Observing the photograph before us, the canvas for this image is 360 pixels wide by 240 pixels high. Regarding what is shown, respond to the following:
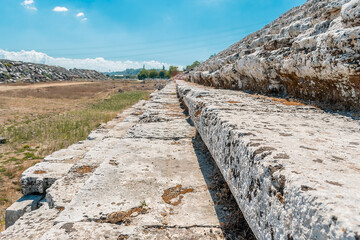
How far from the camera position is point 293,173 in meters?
0.71

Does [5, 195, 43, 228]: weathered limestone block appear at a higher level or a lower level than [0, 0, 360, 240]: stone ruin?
lower

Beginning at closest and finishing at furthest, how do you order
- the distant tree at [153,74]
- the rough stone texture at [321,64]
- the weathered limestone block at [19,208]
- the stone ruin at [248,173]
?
1. the stone ruin at [248,173]
2. the rough stone texture at [321,64]
3. the weathered limestone block at [19,208]
4. the distant tree at [153,74]

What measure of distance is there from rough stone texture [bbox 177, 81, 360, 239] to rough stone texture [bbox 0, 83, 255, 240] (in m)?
0.30

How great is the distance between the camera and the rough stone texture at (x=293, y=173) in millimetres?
545

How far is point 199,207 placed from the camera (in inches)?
52.8

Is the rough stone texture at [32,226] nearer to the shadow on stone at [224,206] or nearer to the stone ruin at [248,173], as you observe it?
the stone ruin at [248,173]

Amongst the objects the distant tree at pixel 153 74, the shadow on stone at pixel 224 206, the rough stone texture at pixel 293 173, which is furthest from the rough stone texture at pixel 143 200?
the distant tree at pixel 153 74

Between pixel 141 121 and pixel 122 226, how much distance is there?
2.21 metres

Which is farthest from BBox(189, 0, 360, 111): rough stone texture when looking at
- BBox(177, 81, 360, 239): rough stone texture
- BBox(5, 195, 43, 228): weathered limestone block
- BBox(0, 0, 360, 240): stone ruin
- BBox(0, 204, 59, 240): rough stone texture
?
BBox(5, 195, 43, 228): weathered limestone block

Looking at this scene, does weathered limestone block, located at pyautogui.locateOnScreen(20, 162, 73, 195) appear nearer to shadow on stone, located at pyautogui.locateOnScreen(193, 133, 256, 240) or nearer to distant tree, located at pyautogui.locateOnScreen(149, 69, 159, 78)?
shadow on stone, located at pyautogui.locateOnScreen(193, 133, 256, 240)

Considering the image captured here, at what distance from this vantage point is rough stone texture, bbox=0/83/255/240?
1149 mm

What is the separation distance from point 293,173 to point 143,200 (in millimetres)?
959

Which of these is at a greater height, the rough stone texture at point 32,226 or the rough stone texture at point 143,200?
the rough stone texture at point 143,200

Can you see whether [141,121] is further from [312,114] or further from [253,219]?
[253,219]
